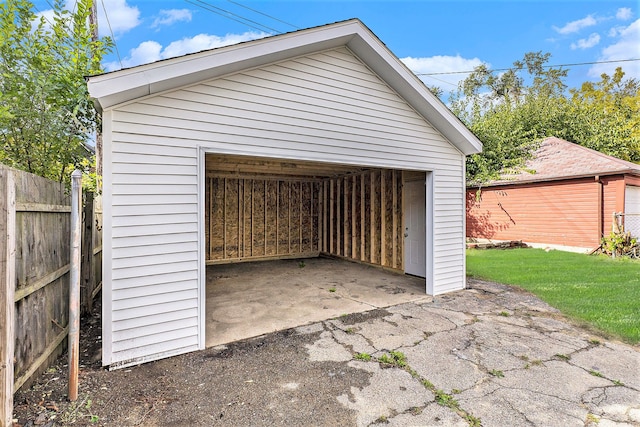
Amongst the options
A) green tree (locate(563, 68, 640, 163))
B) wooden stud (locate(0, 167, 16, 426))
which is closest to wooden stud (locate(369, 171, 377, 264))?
wooden stud (locate(0, 167, 16, 426))

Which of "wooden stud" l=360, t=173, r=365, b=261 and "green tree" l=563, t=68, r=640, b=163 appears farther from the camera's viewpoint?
"green tree" l=563, t=68, r=640, b=163

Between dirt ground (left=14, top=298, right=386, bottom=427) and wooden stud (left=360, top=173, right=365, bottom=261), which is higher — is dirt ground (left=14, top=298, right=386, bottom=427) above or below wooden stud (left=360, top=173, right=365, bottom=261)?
below

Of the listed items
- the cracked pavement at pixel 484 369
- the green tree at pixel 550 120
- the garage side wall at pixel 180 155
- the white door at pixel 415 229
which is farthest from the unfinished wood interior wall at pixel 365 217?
the green tree at pixel 550 120

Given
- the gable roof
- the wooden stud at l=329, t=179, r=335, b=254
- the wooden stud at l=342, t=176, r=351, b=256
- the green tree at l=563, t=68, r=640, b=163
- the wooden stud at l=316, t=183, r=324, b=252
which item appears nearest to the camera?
the gable roof

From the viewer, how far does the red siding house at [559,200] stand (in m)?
9.98

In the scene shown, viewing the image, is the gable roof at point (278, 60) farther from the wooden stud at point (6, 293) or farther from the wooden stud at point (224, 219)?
the wooden stud at point (224, 219)

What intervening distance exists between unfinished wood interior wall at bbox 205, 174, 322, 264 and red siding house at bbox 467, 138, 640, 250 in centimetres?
790

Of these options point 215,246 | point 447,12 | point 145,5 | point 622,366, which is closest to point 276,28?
point 145,5

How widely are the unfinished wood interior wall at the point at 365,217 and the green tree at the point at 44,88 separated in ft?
20.2

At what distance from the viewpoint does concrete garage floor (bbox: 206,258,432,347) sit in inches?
169

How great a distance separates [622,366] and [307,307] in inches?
149

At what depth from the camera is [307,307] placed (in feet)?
16.4

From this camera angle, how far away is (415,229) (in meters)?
7.01

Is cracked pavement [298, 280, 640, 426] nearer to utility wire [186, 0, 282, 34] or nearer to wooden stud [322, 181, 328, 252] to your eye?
wooden stud [322, 181, 328, 252]
